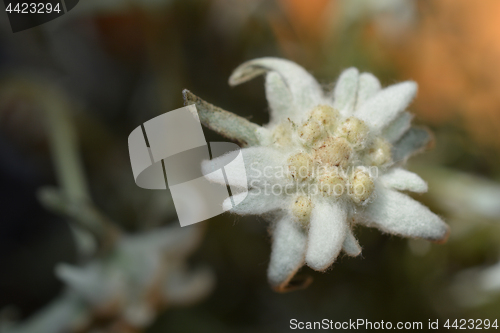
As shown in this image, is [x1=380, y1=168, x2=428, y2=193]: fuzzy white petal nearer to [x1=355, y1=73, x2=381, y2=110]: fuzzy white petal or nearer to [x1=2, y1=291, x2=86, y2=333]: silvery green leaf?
[x1=355, y1=73, x2=381, y2=110]: fuzzy white petal

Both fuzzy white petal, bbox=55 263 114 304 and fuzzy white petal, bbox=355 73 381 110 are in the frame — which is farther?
fuzzy white petal, bbox=55 263 114 304

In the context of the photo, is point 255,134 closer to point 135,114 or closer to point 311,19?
point 135,114

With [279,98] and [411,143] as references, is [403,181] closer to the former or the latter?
[411,143]

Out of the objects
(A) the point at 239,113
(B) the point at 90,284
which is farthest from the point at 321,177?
(A) the point at 239,113

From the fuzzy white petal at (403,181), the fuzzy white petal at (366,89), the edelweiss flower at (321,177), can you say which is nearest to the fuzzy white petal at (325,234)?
the edelweiss flower at (321,177)

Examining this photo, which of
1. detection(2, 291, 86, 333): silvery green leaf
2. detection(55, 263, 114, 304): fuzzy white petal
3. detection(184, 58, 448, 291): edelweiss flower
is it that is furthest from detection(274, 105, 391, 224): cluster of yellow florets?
detection(2, 291, 86, 333): silvery green leaf
